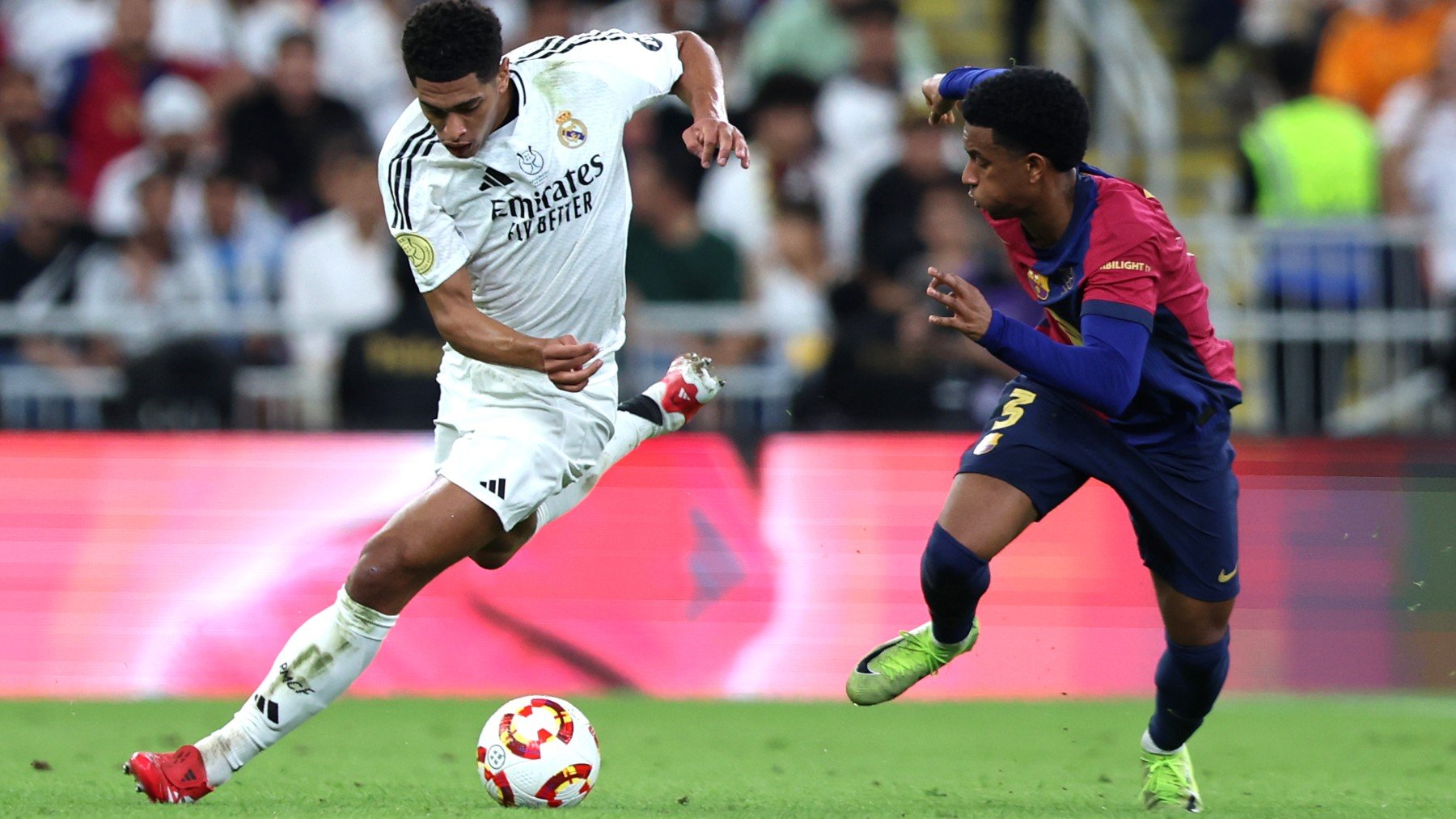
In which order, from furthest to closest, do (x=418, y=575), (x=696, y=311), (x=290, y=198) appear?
1. (x=290, y=198)
2. (x=696, y=311)
3. (x=418, y=575)

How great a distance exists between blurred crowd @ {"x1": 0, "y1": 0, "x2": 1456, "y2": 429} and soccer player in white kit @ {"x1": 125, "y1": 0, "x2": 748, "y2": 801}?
4.33 m

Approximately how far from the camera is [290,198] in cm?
1348

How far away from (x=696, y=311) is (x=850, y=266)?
1133mm

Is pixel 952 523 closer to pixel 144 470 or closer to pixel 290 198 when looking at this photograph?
pixel 144 470

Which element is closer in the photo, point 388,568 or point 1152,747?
point 388,568

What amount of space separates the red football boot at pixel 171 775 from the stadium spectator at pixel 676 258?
6005 mm

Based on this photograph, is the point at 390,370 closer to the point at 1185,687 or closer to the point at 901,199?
the point at 901,199

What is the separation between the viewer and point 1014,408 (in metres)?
6.96

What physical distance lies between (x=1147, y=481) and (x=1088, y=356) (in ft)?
2.38

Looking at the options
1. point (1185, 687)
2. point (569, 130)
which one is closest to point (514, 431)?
point (569, 130)

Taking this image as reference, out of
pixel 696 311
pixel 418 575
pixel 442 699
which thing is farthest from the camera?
pixel 696 311

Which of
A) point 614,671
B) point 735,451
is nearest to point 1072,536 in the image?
point 735,451

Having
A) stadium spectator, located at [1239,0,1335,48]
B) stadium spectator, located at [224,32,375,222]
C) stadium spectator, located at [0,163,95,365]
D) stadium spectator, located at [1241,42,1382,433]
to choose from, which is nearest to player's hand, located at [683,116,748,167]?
stadium spectator, located at [1241,42,1382,433]

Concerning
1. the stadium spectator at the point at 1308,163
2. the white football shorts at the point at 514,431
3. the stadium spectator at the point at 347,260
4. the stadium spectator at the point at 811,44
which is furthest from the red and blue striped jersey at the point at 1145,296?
the stadium spectator at the point at 811,44
